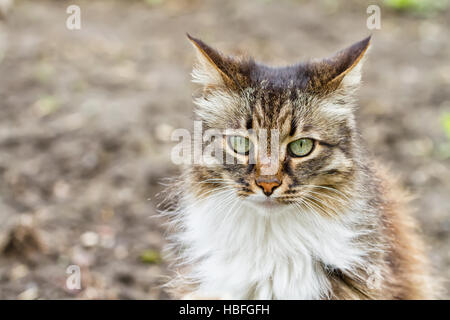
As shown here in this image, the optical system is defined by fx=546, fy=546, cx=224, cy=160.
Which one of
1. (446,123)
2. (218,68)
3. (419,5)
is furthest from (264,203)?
(419,5)

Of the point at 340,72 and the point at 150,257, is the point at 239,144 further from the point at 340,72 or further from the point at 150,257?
the point at 150,257

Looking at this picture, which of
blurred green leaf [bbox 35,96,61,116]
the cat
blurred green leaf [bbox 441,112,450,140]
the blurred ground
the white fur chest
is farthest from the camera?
blurred green leaf [bbox 35,96,61,116]

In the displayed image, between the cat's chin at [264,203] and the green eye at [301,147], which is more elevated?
the green eye at [301,147]

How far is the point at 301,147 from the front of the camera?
309 centimetres

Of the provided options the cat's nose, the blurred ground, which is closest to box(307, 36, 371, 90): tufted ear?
the cat's nose

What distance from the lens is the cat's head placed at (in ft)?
9.82

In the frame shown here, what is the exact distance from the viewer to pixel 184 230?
3.62 m

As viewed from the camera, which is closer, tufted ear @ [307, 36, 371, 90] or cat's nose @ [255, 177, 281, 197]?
cat's nose @ [255, 177, 281, 197]

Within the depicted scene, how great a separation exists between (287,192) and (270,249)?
47 cm

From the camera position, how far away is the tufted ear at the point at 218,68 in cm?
315

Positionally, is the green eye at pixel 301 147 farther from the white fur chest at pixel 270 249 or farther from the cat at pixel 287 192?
the white fur chest at pixel 270 249

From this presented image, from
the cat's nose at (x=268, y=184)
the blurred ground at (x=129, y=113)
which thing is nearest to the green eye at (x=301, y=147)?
the cat's nose at (x=268, y=184)

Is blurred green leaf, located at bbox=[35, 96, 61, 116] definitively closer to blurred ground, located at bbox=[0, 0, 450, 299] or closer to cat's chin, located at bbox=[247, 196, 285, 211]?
blurred ground, located at bbox=[0, 0, 450, 299]

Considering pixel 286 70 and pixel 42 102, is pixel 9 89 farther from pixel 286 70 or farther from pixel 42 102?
pixel 286 70
